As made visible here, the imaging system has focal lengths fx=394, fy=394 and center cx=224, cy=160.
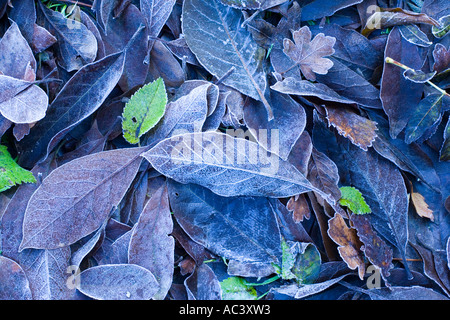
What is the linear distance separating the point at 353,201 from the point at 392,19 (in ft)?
1.45

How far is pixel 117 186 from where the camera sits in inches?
34.8

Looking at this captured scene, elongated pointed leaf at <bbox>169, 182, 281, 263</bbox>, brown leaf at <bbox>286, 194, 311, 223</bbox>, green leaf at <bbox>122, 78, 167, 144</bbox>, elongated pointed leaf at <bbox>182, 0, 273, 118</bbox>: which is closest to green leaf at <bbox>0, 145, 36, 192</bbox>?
green leaf at <bbox>122, 78, 167, 144</bbox>

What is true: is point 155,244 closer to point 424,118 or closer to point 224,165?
point 224,165

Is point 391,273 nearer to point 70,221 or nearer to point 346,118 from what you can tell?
point 346,118

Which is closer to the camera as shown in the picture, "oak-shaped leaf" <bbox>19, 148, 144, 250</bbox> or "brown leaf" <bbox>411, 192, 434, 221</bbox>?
"oak-shaped leaf" <bbox>19, 148, 144, 250</bbox>

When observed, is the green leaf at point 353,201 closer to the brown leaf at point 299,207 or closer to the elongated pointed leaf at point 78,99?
the brown leaf at point 299,207

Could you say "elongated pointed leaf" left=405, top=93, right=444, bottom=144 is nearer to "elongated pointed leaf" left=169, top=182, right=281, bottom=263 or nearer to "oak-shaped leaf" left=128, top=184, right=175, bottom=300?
"elongated pointed leaf" left=169, top=182, right=281, bottom=263

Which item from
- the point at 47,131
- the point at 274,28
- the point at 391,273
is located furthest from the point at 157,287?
the point at 274,28

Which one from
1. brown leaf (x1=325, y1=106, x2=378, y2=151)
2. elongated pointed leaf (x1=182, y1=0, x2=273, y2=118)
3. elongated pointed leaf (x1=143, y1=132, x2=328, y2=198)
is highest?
elongated pointed leaf (x1=182, y1=0, x2=273, y2=118)

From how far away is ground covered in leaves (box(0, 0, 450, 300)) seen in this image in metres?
0.85

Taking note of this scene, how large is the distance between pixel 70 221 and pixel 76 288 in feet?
0.48

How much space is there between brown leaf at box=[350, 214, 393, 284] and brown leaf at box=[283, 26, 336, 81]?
1.14 ft

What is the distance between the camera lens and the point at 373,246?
2.85ft

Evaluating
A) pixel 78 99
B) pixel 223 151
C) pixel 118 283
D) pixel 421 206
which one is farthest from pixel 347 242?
pixel 78 99
